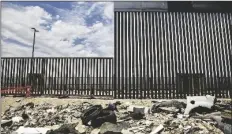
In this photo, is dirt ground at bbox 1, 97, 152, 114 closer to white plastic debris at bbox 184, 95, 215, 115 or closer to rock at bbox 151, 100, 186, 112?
rock at bbox 151, 100, 186, 112

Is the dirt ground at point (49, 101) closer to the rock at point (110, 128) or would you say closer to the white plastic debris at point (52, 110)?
the white plastic debris at point (52, 110)

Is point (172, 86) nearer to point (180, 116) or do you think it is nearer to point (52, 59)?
point (180, 116)

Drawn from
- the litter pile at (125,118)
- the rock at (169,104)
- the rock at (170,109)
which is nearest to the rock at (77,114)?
the litter pile at (125,118)

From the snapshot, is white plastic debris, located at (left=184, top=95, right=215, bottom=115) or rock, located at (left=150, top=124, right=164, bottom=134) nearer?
rock, located at (left=150, top=124, right=164, bottom=134)

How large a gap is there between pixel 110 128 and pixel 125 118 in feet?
2.98

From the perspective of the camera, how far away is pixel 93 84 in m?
8.16

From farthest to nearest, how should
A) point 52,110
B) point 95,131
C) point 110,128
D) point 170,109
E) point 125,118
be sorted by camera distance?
point 52,110, point 170,109, point 125,118, point 95,131, point 110,128

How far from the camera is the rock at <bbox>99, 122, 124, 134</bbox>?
5133 millimetres

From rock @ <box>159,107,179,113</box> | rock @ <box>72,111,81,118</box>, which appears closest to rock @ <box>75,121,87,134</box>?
rock @ <box>72,111,81,118</box>

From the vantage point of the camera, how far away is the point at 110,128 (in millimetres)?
5227

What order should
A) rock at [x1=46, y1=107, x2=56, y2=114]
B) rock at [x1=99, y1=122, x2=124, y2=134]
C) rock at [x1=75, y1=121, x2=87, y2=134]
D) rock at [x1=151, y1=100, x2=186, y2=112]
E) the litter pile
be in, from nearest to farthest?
rock at [x1=99, y1=122, x2=124, y2=134]
the litter pile
rock at [x1=75, y1=121, x2=87, y2=134]
rock at [x1=151, y1=100, x2=186, y2=112]
rock at [x1=46, y1=107, x2=56, y2=114]

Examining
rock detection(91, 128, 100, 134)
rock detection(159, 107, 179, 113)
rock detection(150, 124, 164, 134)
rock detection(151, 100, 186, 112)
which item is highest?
rock detection(151, 100, 186, 112)

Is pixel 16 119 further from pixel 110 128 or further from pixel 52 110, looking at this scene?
pixel 110 128

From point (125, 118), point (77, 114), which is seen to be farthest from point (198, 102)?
point (77, 114)
